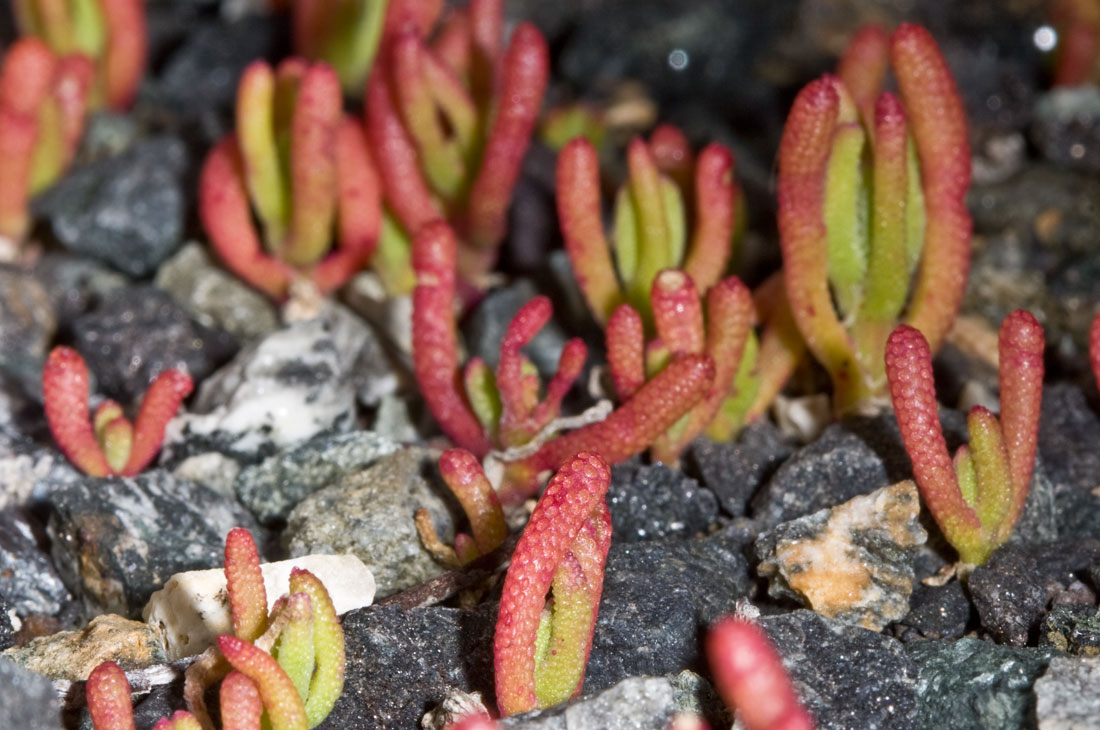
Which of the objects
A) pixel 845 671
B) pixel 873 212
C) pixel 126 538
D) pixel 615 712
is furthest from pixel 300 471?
pixel 873 212

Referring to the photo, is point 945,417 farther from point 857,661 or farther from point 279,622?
point 279,622

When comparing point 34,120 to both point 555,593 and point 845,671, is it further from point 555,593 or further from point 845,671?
point 845,671

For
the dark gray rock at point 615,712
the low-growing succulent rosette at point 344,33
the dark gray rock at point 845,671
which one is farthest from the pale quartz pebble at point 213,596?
the low-growing succulent rosette at point 344,33

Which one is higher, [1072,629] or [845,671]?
[845,671]

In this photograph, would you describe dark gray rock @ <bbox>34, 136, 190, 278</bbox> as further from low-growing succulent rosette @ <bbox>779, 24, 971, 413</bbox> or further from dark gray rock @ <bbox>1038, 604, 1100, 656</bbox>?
dark gray rock @ <bbox>1038, 604, 1100, 656</bbox>

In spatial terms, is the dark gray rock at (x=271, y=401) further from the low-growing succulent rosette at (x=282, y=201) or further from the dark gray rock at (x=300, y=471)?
the low-growing succulent rosette at (x=282, y=201)

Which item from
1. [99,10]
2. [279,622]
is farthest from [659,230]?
[99,10]

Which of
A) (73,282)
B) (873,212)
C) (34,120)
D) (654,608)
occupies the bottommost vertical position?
(654,608)
